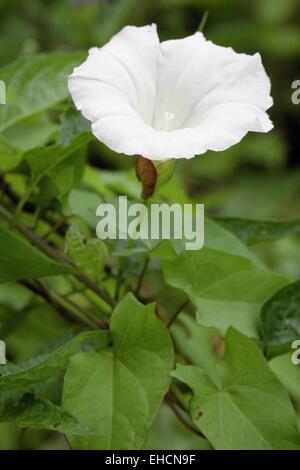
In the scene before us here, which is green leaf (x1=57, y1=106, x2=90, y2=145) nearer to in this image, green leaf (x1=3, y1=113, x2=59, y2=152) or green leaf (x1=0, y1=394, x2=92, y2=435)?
green leaf (x1=3, y1=113, x2=59, y2=152)

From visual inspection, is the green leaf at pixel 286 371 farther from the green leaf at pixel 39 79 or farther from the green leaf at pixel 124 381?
the green leaf at pixel 39 79

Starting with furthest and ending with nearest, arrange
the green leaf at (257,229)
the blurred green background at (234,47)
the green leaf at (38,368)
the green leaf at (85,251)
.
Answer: the blurred green background at (234,47)
the green leaf at (257,229)
the green leaf at (85,251)
the green leaf at (38,368)

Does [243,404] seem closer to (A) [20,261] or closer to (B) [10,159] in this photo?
(A) [20,261]

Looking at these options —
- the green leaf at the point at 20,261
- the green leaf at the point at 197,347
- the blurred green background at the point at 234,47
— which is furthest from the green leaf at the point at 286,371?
the blurred green background at the point at 234,47

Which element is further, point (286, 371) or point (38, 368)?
point (286, 371)

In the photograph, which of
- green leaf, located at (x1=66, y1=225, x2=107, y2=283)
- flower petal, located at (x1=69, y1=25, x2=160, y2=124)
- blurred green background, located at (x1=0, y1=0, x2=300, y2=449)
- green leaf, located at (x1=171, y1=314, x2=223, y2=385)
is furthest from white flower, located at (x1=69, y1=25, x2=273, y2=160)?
blurred green background, located at (x1=0, y1=0, x2=300, y2=449)

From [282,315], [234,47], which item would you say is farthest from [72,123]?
[234,47]
